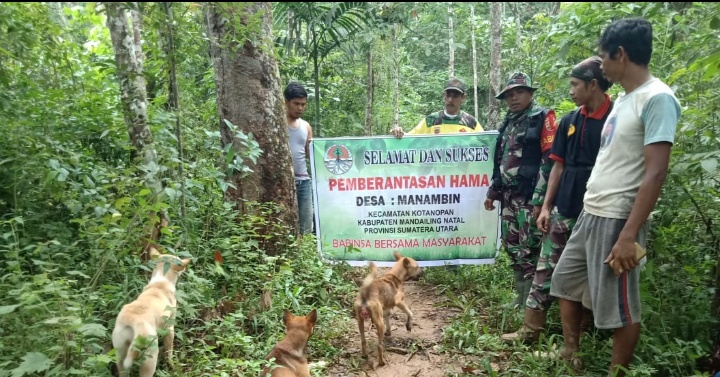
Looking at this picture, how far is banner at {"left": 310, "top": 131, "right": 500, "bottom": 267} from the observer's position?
5754mm

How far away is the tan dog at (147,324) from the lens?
280cm

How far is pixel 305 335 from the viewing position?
3328 mm

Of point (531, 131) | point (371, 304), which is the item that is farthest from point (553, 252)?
point (371, 304)

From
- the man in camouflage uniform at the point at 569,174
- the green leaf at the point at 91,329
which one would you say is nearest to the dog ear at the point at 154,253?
the green leaf at the point at 91,329

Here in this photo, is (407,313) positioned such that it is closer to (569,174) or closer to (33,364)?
(569,174)

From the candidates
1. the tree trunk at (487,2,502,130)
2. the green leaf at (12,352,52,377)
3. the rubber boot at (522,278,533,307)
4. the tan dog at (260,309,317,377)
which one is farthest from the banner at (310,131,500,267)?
the tree trunk at (487,2,502,130)

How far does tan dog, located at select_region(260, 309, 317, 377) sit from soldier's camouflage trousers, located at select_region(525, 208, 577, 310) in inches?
70.9

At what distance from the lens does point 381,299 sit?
13.3 feet

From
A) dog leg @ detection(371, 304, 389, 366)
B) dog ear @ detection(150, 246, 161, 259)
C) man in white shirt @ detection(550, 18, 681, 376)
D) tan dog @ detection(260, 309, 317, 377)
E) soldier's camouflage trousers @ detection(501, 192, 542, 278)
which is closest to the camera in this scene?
man in white shirt @ detection(550, 18, 681, 376)

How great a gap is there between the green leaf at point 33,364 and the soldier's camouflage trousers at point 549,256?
3.32 m

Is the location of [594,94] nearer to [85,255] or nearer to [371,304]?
[371,304]

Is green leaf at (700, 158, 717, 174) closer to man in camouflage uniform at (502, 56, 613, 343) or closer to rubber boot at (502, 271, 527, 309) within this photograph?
man in camouflage uniform at (502, 56, 613, 343)

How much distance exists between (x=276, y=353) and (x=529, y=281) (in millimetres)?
2521

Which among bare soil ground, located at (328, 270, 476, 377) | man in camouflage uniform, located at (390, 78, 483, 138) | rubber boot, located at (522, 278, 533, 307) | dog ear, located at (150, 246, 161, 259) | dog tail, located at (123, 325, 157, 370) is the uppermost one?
man in camouflage uniform, located at (390, 78, 483, 138)
